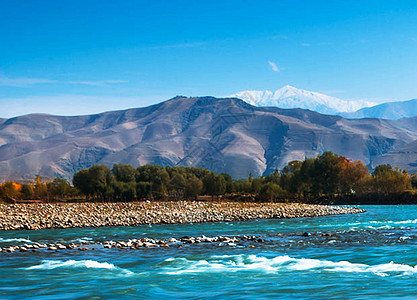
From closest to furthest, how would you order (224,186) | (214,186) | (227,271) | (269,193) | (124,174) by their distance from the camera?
(227,271) < (269,193) < (214,186) < (224,186) < (124,174)

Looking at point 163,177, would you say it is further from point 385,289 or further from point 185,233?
point 385,289

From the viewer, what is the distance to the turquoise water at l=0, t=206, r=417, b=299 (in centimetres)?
1593

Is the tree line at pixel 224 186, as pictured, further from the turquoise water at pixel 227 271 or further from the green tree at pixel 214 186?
the turquoise water at pixel 227 271

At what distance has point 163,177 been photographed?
11325cm

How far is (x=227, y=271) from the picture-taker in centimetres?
1959

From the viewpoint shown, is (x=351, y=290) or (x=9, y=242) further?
(x=9, y=242)

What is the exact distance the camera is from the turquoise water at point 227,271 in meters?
15.9

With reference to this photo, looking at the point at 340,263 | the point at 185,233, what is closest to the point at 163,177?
the point at 185,233

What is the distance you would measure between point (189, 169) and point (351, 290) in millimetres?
136181

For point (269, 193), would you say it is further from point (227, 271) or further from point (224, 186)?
point (227, 271)

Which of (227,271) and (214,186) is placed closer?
(227,271)

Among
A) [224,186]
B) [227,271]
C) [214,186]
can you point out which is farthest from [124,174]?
[227,271]

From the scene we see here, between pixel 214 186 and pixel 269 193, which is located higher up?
pixel 214 186

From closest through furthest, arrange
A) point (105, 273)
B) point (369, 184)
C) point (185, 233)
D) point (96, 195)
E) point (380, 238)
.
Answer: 1. point (105, 273)
2. point (380, 238)
3. point (185, 233)
4. point (369, 184)
5. point (96, 195)
